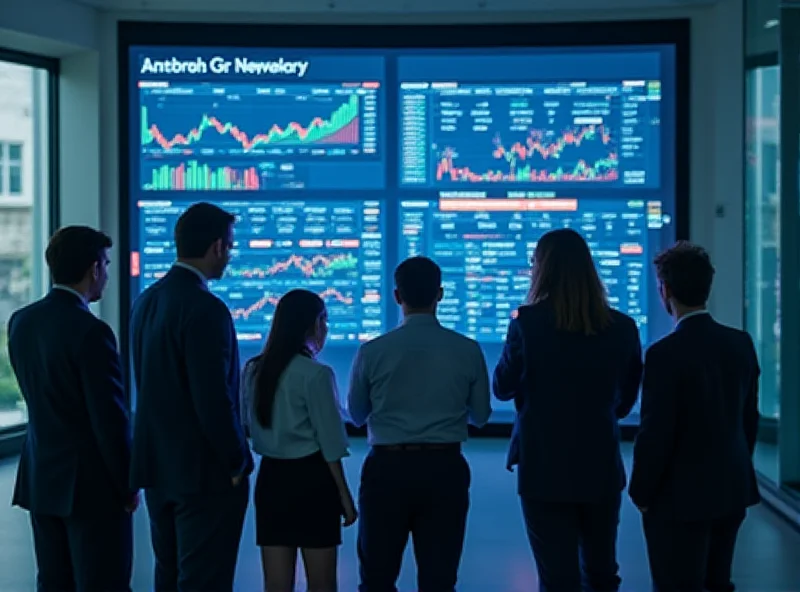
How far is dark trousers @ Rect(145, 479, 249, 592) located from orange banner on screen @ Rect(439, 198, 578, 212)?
189 inches

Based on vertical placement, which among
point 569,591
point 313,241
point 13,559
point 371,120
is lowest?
point 13,559

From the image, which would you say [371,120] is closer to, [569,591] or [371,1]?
[371,1]

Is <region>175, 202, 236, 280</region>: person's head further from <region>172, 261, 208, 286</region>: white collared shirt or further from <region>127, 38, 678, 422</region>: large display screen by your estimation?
<region>127, 38, 678, 422</region>: large display screen

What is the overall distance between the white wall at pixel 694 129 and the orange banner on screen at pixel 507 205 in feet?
3.01

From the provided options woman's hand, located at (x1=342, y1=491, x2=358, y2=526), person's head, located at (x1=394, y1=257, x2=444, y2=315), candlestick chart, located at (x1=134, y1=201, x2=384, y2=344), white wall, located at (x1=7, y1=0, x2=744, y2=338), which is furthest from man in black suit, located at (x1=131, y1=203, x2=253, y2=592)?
white wall, located at (x1=7, y1=0, x2=744, y2=338)

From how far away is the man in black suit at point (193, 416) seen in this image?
134 inches

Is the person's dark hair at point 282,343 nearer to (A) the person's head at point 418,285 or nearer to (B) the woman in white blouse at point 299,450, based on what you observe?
(B) the woman in white blouse at point 299,450

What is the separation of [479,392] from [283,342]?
684 millimetres

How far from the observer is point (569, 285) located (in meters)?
3.62

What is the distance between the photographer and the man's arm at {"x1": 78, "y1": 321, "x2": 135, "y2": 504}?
3.43m

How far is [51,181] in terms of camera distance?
8.21 meters

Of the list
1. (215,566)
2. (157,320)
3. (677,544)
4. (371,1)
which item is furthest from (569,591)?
(371,1)

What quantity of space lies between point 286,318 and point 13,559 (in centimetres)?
241

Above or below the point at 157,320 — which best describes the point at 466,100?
above
